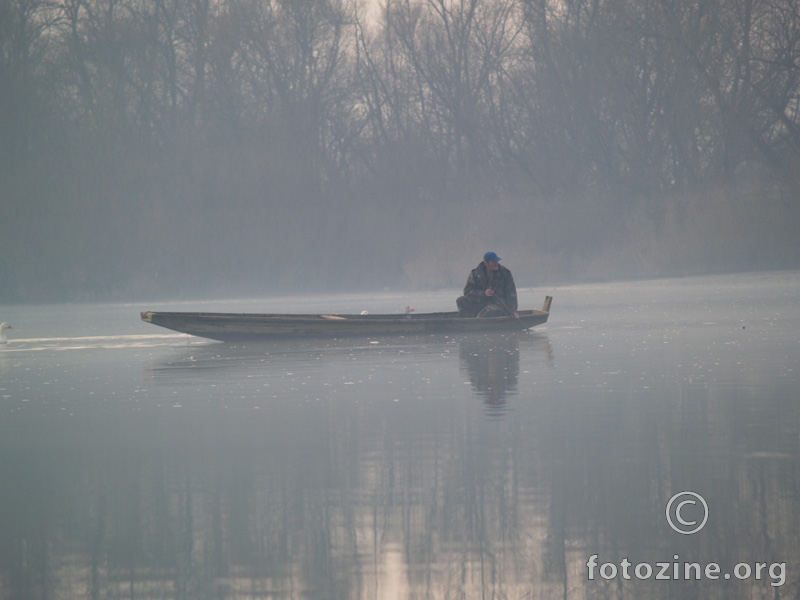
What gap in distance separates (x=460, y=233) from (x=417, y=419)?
31205mm

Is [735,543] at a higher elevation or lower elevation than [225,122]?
lower

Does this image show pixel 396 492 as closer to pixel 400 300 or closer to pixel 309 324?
pixel 309 324

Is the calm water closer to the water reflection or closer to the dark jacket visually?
the water reflection

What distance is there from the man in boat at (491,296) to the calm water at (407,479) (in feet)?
14.0

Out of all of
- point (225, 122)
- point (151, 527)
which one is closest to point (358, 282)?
point (225, 122)

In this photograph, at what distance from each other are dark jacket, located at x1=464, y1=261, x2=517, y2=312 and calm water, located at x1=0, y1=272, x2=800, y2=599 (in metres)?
4.28

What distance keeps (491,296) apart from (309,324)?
9.51 feet

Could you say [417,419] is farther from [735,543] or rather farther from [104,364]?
[104,364]

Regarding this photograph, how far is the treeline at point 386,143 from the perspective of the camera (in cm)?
3650

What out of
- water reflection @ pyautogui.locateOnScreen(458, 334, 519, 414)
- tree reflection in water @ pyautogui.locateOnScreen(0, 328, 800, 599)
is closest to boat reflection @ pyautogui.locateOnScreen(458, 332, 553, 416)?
water reflection @ pyautogui.locateOnScreen(458, 334, 519, 414)

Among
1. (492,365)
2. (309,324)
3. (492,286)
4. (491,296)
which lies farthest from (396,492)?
(492,286)

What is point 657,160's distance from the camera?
4025 centimetres

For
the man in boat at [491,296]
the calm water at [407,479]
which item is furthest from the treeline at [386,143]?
the calm water at [407,479]

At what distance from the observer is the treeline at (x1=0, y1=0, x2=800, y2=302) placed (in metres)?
36.5
